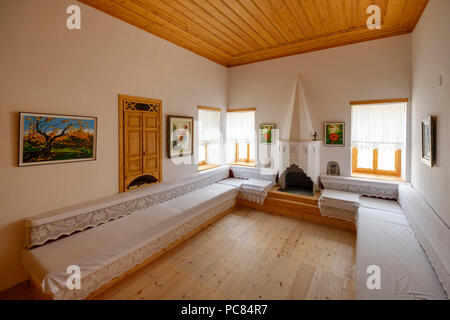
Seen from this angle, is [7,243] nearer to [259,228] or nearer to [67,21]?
[67,21]

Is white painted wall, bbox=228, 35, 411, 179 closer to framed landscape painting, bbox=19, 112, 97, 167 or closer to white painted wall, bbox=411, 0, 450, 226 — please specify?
white painted wall, bbox=411, 0, 450, 226

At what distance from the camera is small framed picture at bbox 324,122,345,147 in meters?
4.17

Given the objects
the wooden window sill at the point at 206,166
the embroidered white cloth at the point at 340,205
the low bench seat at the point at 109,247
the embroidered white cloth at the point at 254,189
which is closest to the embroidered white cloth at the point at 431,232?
the embroidered white cloth at the point at 340,205

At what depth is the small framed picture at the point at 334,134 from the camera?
4.17 m

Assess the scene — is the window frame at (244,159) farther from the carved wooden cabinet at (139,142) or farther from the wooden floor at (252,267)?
the carved wooden cabinet at (139,142)

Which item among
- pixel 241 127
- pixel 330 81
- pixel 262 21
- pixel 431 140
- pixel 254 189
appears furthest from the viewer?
pixel 241 127

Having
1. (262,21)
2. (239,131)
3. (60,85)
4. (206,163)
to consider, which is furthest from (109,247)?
(239,131)

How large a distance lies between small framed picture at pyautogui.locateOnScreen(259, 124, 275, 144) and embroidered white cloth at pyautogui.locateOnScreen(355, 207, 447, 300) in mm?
2512

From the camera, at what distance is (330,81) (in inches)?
167

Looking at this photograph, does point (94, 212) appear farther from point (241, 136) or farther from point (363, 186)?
point (363, 186)

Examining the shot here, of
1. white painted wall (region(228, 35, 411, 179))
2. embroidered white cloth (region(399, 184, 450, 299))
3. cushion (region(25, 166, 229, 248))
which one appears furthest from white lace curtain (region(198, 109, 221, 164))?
embroidered white cloth (region(399, 184, 450, 299))

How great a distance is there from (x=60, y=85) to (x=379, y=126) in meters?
4.87

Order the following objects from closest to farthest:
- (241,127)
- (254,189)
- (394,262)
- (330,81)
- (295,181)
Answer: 1. (394,262)
2. (330,81)
3. (254,189)
4. (295,181)
5. (241,127)
